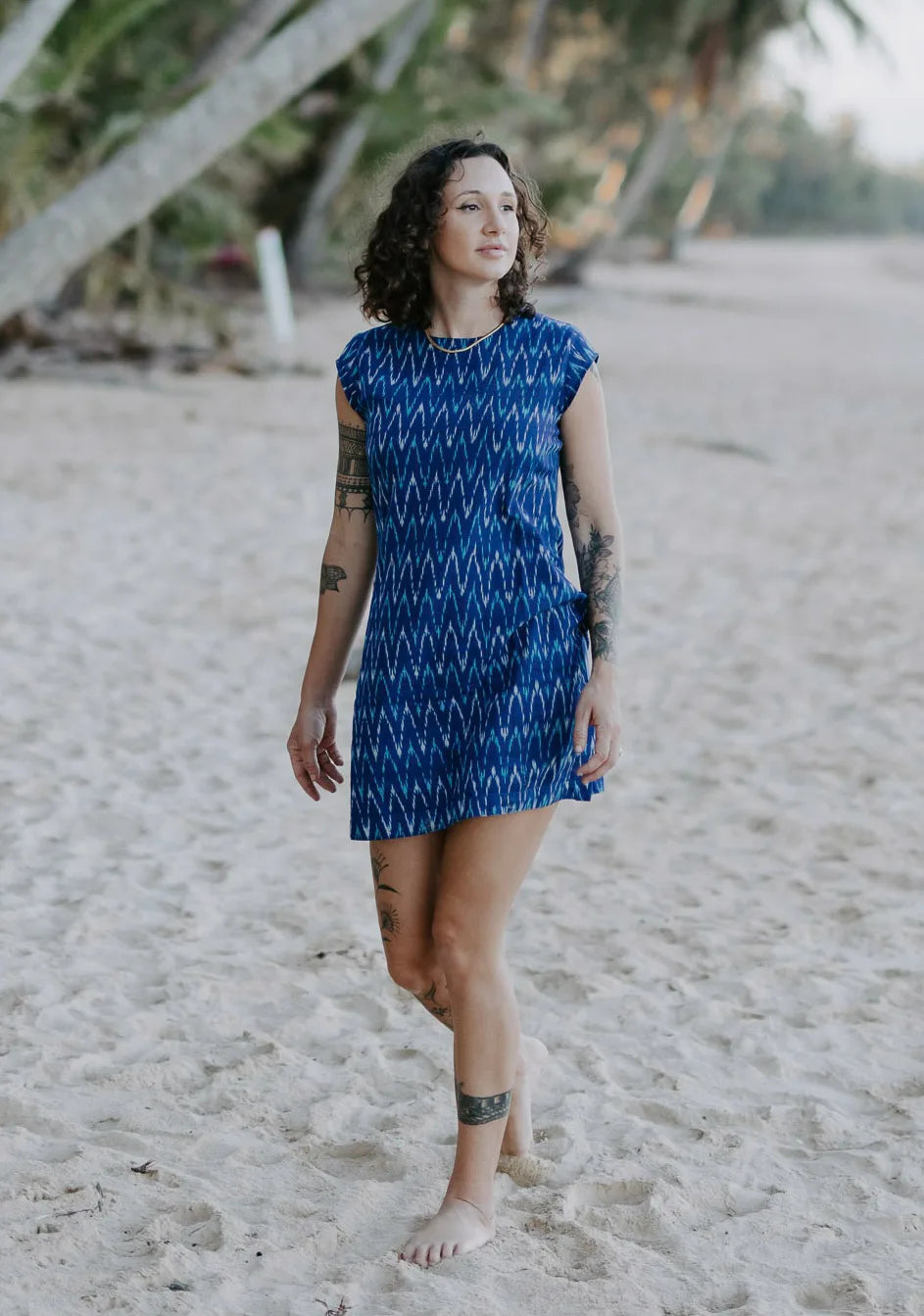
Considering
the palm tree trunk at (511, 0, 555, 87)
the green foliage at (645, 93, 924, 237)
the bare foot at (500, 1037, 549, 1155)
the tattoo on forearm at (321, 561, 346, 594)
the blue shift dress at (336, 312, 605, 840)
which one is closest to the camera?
the blue shift dress at (336, 312, 605, 840)

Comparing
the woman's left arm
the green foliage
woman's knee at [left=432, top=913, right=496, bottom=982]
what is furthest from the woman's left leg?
the green foliage

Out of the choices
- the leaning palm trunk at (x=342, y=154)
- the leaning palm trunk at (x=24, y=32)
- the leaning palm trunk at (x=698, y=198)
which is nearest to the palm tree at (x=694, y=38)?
the leaning palm trunk at (x=342, y=154)

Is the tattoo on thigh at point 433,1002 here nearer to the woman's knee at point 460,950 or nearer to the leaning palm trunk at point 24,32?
the woman's knee at point 460,950

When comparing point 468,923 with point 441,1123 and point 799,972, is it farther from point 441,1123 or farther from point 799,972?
point 799,972

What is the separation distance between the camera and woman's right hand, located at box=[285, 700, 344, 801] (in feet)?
9.23

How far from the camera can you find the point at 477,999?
8.73 feet

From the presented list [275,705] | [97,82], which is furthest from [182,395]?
[275,705]

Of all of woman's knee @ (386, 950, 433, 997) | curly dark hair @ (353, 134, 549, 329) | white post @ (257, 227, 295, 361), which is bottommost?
woman's knee @ (386, 950, 433, 997)

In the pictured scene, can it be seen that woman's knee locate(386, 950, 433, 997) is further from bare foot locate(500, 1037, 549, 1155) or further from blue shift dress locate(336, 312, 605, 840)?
bare foot locate(500, 1037, 549, 1155)

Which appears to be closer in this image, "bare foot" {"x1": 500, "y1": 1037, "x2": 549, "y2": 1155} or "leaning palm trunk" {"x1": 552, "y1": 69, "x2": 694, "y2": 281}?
"bare foot" {"x1": 500, "y1": 1037, "x2": 549, "y2": 1155}

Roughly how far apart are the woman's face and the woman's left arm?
25cm

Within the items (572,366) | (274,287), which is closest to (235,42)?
(274,287)

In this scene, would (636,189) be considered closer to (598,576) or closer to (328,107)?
(328,107)

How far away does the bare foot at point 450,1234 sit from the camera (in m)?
2.74
